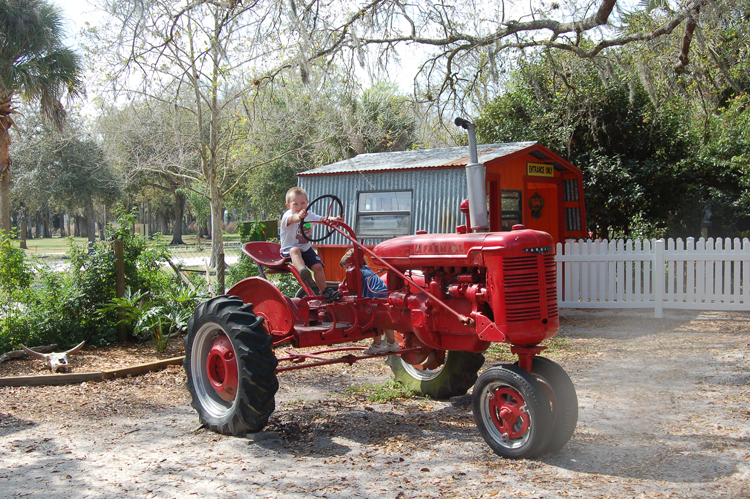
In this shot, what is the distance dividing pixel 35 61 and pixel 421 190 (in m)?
8.92

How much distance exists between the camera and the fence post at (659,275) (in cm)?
984

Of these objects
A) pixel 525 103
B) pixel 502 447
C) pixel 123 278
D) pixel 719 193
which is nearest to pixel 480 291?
pixel 502 447

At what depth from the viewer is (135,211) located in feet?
26.5

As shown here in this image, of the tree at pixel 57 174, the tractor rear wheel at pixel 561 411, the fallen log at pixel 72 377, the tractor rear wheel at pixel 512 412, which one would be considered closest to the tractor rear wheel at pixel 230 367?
the tractor rear wheel at pixel 512 412

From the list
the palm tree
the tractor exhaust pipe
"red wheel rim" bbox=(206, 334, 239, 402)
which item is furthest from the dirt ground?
the palm tree

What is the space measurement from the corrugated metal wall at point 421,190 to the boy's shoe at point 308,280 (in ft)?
16.2

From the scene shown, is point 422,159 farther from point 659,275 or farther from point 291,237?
point 291,237

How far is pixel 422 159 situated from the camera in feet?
35.4

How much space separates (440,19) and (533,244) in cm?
694

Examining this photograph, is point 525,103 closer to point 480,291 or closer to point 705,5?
point 705,5

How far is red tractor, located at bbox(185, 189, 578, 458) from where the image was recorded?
12.8 feet

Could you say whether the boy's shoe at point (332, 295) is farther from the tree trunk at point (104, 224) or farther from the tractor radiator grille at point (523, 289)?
the tree trunk at point (104, 224)

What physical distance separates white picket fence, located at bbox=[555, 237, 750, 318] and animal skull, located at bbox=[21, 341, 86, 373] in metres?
7.33

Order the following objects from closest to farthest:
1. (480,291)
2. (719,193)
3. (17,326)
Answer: (480,291) → (17,326) → (719,193)
